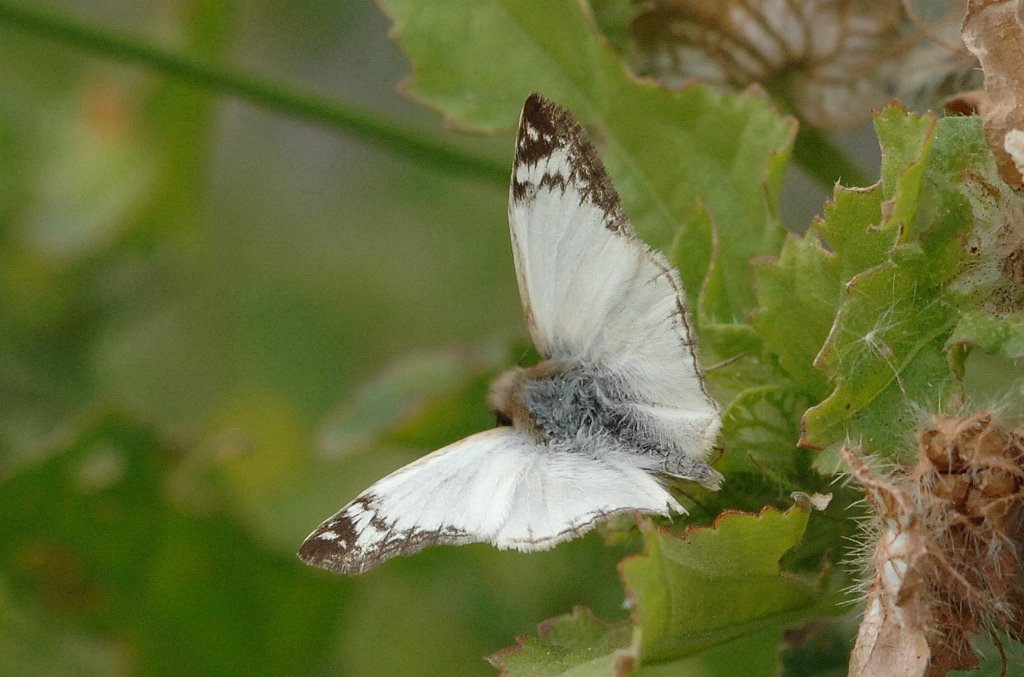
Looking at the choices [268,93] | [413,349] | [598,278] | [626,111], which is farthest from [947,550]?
[413,349]

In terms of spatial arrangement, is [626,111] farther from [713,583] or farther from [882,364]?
[713,583]

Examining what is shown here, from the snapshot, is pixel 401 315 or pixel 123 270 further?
pixel 401 315

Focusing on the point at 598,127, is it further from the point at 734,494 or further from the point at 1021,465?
the point at 1021,465

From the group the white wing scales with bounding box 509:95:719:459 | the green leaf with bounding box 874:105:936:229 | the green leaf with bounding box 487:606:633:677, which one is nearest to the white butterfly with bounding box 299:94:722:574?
the white wing scales with bounding box 509:95:719:459

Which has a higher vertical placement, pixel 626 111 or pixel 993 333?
pixel 626 111

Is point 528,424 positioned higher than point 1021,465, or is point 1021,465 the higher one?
point 528,424

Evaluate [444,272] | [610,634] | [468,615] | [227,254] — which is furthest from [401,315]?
[610,634]

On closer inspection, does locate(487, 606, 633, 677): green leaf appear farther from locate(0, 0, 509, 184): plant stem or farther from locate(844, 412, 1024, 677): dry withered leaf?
locate(0, 0, 509, 184): plant stem
